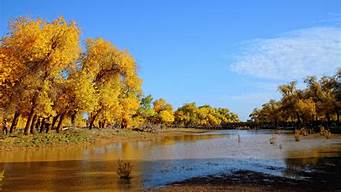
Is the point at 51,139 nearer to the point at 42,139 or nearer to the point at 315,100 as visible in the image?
the point at 42,139

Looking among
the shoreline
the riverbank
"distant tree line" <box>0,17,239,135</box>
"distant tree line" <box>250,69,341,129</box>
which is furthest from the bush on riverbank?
"distant tree line" <box>250,69,341,129</box>

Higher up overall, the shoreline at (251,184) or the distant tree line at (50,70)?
the distant tree line at (50,70)

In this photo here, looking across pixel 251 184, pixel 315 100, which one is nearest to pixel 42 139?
pixel 251 184

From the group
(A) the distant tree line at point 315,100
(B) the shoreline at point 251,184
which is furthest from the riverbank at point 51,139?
(A) the distant tree line at point 315,100

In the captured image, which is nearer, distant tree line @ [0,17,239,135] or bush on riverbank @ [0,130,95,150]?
bush on riverbank @ [0,130,95,150]

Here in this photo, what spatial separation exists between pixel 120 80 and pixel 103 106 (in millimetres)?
5183

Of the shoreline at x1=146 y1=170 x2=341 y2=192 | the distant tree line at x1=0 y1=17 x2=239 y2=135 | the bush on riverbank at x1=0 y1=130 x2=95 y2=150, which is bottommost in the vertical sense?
the shoreline at x1=146 y1=170 x2=341 y2=192

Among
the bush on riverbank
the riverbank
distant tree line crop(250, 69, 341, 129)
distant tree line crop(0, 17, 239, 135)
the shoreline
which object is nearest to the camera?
the shoreline

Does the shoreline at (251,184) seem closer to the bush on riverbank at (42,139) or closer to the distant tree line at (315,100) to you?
the bush on riverbank at (42,139)

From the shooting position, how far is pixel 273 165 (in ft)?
78.1

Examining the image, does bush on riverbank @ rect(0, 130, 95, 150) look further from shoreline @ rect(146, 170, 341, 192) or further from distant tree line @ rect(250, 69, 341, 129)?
distant tree line @ rect(250, 69, 341, 129)

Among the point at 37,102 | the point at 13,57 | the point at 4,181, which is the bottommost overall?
the point at 4,181

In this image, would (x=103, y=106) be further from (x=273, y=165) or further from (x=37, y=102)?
(x=273, y=165)

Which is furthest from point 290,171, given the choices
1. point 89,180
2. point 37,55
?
point 37,55
